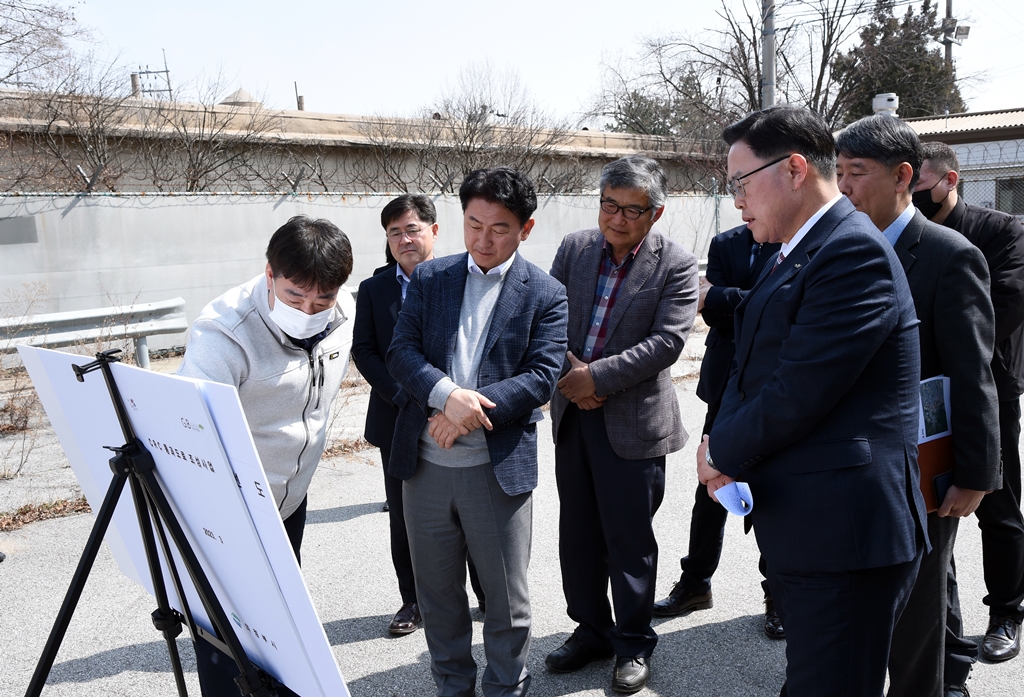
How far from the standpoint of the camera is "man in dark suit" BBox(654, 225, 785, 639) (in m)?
3.83

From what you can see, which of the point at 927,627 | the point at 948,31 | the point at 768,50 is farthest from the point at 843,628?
the point at 948,31

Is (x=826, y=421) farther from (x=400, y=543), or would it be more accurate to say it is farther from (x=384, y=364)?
(x=400, y=543)

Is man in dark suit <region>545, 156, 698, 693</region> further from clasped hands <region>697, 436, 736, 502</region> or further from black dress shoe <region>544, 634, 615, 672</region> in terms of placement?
clasped hands <region>697, 436, 736, 502</region>

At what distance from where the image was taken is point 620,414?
338 cm

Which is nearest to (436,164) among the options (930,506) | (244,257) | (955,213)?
(244,257)

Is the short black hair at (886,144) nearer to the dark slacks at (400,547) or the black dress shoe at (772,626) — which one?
the black dress shoe at (772,626)

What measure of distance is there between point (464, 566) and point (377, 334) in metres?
1.35

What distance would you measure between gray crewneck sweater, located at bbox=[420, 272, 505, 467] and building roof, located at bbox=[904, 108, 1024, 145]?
68.4ft

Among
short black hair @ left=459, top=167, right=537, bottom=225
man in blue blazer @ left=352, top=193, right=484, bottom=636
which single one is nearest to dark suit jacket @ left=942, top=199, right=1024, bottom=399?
short black hair @ left=459, top=167, right=537, bottom=225

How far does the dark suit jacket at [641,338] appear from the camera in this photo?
332 centimetres

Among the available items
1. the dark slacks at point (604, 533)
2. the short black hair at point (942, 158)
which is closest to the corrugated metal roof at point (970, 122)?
the short black hair at point (942, 158)

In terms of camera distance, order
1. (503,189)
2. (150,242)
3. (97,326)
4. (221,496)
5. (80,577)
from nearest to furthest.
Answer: (221,496) < (80,577) < (503,189) < (97,326) < (150,242)

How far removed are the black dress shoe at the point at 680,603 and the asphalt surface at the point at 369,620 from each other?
43mm

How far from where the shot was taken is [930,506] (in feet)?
8.77
